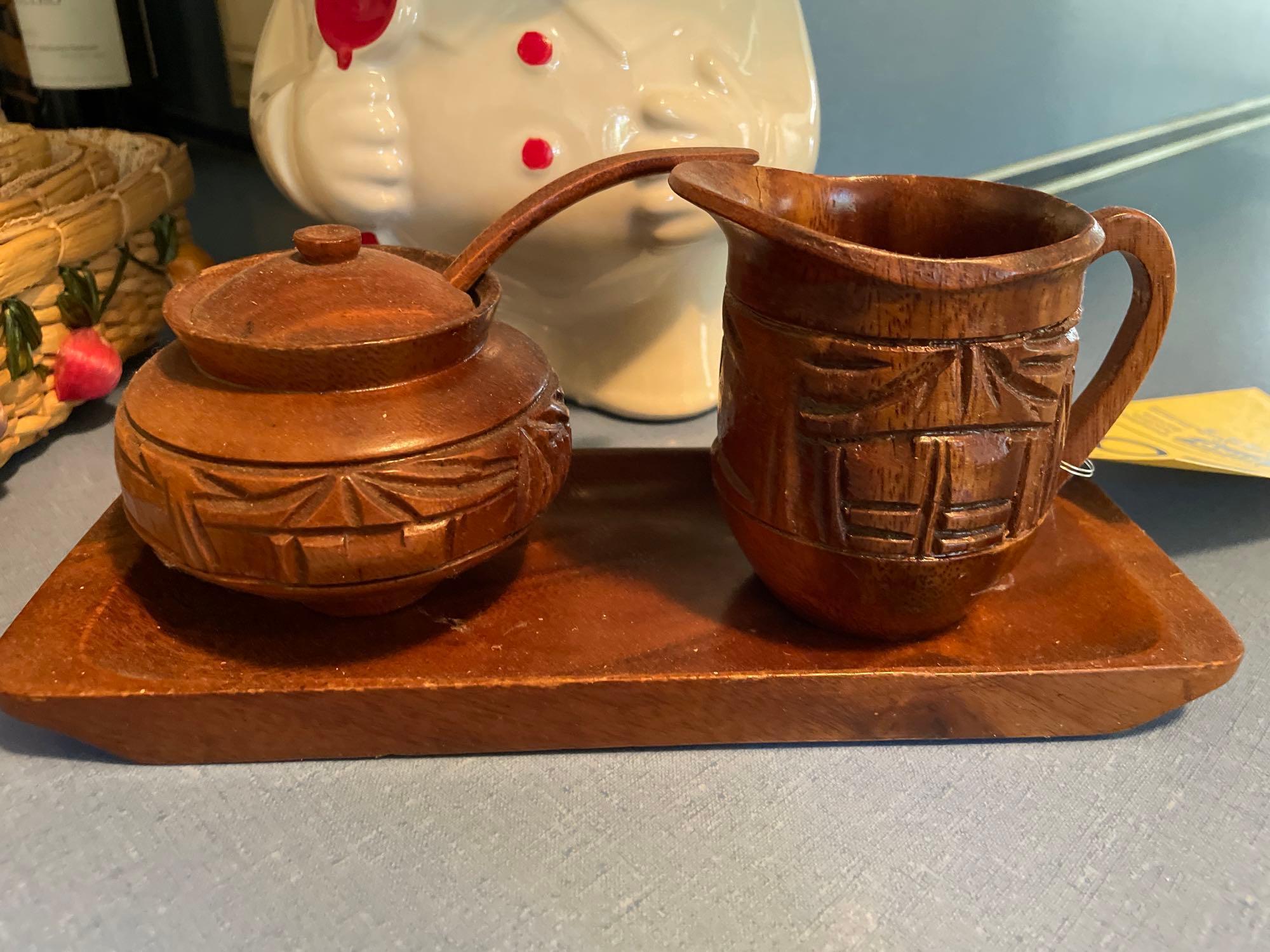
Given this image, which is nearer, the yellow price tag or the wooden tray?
the wooden tray

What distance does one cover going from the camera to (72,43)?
97cm

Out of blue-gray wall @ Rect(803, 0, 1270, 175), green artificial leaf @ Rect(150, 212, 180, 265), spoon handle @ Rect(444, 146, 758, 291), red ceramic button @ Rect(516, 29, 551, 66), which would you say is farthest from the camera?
blue-gray wall @ Rect(803, 0, 1270, 175)

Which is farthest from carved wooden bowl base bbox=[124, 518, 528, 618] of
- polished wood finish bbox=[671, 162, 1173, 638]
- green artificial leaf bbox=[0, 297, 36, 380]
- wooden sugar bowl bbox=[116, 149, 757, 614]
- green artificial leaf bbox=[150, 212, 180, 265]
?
green artificial leaf bbox=[150, 212, 180, 265]

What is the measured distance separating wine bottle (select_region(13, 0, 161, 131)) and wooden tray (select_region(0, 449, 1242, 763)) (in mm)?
643

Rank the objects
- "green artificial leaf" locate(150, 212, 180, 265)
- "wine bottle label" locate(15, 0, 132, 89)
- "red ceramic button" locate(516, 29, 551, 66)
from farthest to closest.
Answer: "wine bottle label" locate(15, 0, 132, 89)
"green artificial leaf" locate(150, 212, 180, 265)
"red ceramic button" locate(516, 29, 551, 66)

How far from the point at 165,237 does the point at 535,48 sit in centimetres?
40

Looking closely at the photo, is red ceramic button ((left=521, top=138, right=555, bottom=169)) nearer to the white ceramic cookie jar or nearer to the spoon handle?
the white ceramic cookie jar

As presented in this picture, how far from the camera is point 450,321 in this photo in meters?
0.48

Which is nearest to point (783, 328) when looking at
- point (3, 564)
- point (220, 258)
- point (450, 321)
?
point (450, 321)

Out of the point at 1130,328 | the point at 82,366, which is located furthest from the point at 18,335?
the point at 1130,328

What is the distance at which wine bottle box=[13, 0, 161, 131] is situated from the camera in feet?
3.12

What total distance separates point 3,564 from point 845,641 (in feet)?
1.84

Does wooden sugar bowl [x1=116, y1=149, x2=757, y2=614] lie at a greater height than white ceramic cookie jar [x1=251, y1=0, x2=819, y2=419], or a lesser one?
lesser

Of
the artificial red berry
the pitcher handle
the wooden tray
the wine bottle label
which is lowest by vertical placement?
the wooden tray
